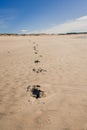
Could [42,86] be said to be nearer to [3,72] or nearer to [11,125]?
[11,125]

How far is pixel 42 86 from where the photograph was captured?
5848mm

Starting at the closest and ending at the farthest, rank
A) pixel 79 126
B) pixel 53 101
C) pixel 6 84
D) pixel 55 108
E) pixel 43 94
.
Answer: pixel 79 126, pixel 55 108, pixel 53 101, pixel 43 94, pixel 6 84

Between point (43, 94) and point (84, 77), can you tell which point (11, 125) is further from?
point (84, 77)

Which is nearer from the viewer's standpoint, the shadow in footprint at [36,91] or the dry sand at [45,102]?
the dry sand at [45,102]

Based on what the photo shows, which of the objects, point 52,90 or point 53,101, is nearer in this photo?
point 53,101

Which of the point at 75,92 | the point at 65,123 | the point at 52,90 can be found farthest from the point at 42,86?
the point at 65,123

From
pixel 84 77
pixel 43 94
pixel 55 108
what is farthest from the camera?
pixel 84 77

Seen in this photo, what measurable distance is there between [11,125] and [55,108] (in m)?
1.16

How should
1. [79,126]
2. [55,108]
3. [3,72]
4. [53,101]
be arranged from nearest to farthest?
[79,126] → [55,108] → [53,101] → [3,72]

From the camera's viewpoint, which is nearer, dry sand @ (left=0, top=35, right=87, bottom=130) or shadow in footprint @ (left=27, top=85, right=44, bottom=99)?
dry sand @ (left=0, top=35, right=87, bottom=130)

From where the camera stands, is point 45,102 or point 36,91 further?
point 36,91

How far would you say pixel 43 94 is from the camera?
16.9ft

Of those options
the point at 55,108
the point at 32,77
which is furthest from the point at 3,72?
the point at 55,108

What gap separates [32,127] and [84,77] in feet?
12.1
